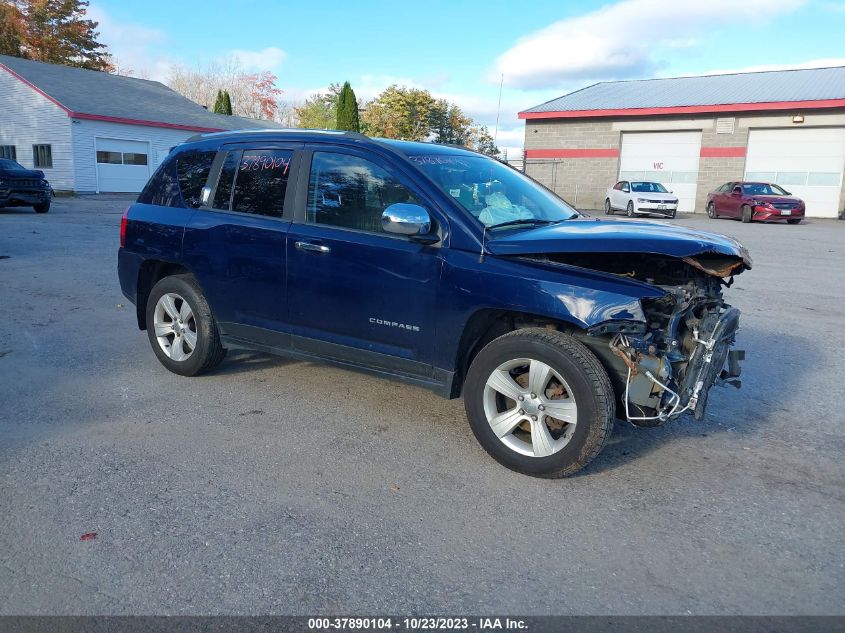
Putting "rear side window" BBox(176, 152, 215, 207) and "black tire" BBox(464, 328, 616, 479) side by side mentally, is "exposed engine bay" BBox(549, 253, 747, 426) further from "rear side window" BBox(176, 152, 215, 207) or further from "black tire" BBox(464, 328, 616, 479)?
"rear side window" BBox(176, 152, 215, 207)

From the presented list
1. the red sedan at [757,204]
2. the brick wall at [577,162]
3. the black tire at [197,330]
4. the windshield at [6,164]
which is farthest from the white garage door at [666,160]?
the black tire at [197,330]

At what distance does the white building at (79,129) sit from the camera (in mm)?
30359

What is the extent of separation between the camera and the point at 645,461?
4.02 metres

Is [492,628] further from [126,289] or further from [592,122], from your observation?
[592,122]

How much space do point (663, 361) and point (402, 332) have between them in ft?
5.02

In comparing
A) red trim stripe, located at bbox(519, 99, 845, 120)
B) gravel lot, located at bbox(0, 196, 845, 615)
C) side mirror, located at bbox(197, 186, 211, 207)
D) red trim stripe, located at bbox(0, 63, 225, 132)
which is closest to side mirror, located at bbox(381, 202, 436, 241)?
gravel lot, located at bbox(0, 196, 845, 615)

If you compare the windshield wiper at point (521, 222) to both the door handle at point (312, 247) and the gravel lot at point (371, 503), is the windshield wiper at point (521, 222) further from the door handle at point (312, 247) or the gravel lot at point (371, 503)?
the gravel lot at point (371, 503)

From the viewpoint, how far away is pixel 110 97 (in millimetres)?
34062

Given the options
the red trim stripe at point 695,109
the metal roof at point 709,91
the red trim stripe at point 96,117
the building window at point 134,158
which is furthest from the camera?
the building window at point 134,158

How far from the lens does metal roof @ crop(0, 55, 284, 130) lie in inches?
1222

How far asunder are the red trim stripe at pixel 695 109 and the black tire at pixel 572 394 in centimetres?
3123

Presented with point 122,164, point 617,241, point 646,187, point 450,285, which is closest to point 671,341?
point 617,241

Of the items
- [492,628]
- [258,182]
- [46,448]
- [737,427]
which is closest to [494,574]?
[492,628]

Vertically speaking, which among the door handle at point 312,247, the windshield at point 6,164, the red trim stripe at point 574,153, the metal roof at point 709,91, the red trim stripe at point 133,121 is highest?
the metal roof at point 709,91
